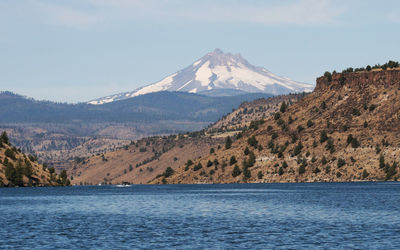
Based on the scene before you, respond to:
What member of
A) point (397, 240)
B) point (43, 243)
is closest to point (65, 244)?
point (43, 243)

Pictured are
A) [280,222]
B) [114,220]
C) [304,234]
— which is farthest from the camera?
[114,220]

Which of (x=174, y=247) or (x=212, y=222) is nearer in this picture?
(x=174, y=247)

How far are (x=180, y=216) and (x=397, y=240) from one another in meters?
42.3

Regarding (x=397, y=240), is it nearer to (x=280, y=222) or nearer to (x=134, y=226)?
(x=280, y=222)

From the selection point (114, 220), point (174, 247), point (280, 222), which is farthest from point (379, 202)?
point (174, 247)

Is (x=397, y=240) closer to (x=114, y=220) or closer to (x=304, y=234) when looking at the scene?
(x=304, y=234)

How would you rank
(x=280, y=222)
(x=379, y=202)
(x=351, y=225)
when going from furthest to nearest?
(x=379, y=202)
(x=280, y=222)
(x=351, y=225)

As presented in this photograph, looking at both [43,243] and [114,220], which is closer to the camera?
[43,243]

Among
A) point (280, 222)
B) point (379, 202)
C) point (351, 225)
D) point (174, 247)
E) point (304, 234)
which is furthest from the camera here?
point (379, 202)

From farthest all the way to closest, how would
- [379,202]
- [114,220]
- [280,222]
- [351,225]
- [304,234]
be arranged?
[379,202] < [114,220] < [280,222] < [351,225] < [304,234]

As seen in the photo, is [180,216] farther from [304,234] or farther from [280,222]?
[304,234]

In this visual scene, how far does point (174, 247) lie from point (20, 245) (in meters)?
16.2

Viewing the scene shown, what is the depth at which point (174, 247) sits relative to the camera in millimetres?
70875

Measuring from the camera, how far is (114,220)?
103 metres
